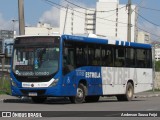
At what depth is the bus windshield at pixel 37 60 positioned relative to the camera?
23.9 meters

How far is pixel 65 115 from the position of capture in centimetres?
1780

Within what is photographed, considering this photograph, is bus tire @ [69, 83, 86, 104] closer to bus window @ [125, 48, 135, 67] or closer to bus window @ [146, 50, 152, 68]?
bus window @ [125, 48, 135, 67]

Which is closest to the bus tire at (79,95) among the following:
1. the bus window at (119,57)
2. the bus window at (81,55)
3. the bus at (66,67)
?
the bus at (66,67)

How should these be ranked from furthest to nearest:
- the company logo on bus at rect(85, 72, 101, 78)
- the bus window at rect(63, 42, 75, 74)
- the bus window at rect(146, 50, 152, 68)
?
1. the bus window at rect(146, 50, 152, 68)
2. the company logo on bus at rect(85, 72, 101, 78)
3. the bus window at rect(63, 42, 75, 74)

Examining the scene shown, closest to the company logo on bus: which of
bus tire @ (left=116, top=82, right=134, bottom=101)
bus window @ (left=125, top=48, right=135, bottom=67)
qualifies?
bus window @ (left=125, top=48, right=135, bottom=67)

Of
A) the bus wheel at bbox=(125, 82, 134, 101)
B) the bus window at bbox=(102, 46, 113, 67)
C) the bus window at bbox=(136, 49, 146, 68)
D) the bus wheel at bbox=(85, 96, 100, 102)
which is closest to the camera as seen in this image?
the bus window at bbox=(102, 46, 113, 67)

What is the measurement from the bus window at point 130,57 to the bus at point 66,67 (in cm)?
66

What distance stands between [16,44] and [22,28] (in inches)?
208

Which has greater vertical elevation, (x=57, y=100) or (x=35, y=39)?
(x=35, y=39)

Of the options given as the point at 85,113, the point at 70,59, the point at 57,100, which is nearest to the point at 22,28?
the point at 57,100

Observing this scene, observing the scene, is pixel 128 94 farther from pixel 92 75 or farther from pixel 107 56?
pixel 92 75

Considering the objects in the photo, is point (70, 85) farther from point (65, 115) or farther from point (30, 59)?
point (65, 115)

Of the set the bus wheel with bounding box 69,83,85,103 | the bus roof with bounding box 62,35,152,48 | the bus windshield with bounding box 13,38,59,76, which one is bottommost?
the bus wheel with bounding box 69,83,85,103

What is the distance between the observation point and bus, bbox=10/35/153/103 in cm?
2388
